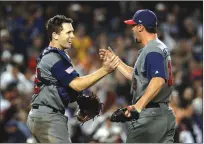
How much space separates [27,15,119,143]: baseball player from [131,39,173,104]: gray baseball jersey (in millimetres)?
283

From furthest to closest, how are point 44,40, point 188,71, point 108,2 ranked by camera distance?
point 108,2 < point 44,40 < point 188,71

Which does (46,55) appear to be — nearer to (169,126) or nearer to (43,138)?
(43,138)

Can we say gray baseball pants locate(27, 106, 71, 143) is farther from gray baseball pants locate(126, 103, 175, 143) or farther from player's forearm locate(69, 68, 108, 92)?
gray baseball pants locate(126, 103, 175, 143)

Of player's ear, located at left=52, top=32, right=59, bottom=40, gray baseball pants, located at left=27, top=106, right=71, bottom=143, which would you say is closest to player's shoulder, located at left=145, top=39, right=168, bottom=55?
player's ear, located at left=52, top=32, right=59, bottom=40

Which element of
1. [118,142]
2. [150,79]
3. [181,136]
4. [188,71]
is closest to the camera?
[150,79]

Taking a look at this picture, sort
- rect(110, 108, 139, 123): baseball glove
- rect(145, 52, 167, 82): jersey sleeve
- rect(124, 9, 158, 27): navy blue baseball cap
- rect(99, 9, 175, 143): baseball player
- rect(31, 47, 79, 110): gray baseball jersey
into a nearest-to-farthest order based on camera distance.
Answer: rect(110, 108, 139, 123): baseball glove
rect(145, 52, 167, 82): jersey sleeve
rect(99, 9, 175, 143): baseball player
rect(31, 47, 79, 110): gray baseball jersey
rect(124, 9, 158, 27): navy blue baseball cap

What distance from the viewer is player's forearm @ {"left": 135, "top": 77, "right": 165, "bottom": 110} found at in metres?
5.94

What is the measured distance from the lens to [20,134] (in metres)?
11.0

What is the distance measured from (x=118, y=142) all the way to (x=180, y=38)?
6078 mm

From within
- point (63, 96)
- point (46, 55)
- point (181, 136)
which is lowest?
point (181, 136)

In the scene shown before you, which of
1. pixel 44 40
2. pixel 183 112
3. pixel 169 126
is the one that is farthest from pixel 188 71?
pixel 169 126

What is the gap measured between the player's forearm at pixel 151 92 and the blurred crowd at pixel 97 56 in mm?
3956

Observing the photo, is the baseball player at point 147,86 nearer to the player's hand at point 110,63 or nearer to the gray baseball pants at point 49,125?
the player's hand at point 110,63

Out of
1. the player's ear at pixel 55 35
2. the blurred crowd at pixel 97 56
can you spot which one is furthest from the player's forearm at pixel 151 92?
the blurred crowd at pixel 97 56
